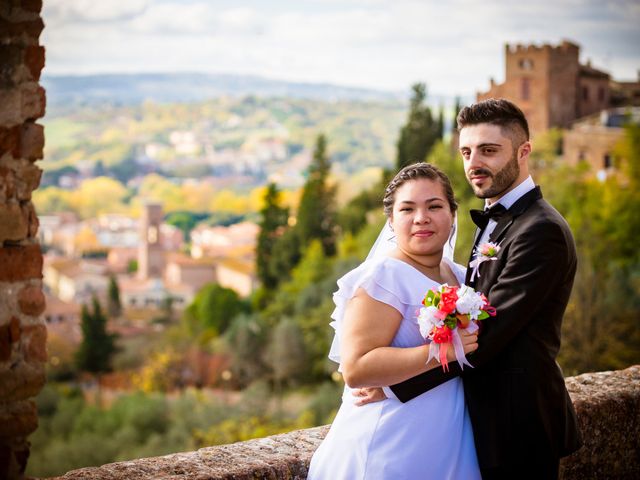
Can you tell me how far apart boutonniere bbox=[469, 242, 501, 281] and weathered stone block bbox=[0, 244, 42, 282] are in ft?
3.56

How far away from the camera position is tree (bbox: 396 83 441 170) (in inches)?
1770

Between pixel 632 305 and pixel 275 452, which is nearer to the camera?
pixel 275 452

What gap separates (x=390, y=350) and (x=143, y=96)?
115560 millimetres

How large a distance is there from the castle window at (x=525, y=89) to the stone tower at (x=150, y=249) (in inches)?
1573

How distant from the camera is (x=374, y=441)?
2172 mm

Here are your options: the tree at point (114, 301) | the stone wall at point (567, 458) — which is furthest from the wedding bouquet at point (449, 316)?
the tree at point (114, 301)

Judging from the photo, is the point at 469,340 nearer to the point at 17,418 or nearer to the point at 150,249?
the point at 17,418

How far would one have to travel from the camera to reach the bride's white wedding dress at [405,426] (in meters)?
2.15

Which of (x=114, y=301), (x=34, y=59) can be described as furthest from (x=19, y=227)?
(x=114, y=301)

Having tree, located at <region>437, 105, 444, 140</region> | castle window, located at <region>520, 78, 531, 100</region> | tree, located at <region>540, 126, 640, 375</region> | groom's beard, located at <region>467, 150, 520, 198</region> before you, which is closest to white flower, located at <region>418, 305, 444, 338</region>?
groom's beard, located at <region>467, 150, 520, 198</region>

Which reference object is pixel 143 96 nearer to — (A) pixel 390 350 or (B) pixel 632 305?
(B) pixel 632 305

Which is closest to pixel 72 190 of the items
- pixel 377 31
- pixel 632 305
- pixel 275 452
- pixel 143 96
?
pixel 143 96

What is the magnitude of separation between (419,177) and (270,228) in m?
50.5

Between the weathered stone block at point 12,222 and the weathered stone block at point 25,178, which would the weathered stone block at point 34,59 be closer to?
the weathered stone block at point 25,178
